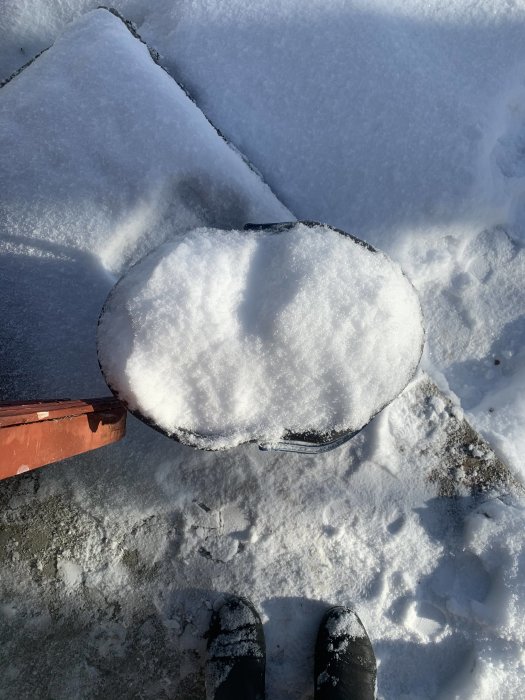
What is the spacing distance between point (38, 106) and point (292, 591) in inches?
54.0

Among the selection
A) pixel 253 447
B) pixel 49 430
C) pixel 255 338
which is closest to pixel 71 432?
pixel 49 430

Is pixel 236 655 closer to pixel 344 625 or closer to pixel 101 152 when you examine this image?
pixel 344 625

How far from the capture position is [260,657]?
4.06 feet

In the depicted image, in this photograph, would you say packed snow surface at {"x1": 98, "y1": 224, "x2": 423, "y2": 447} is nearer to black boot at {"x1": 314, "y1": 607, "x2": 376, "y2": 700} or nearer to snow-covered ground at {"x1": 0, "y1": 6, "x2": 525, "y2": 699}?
snow-covered ground at {"x1": 0, "y1": 6, "x2": 525, "y2": 699}

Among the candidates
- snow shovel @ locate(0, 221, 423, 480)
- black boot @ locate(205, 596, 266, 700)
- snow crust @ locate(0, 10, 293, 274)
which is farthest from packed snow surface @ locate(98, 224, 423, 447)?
black boot @ locate(205, 596, 266, 700)

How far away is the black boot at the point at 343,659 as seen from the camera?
3.91 feet

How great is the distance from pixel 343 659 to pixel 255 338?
860mm

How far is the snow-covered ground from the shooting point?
121cm

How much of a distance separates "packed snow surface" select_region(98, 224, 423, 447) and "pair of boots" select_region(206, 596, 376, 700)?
0.60 metres

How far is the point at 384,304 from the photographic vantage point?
885 mm

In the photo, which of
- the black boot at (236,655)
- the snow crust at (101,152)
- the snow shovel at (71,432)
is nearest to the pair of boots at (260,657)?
the black boot at (236,655)

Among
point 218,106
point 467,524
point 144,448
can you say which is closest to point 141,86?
point 218,106

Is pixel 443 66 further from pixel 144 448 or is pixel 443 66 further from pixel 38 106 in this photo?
pixel 144 448

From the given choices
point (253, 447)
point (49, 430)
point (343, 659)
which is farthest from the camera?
point (253, 447)
